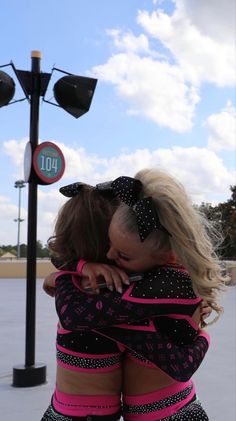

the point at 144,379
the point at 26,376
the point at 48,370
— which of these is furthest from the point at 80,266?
the point at 48,370

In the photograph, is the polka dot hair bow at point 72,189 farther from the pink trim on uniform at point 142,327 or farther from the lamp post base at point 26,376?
the lamp post base at point 26,376

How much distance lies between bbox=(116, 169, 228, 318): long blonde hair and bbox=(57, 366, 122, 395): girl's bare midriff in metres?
0.33

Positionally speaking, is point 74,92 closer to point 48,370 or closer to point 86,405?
point 48,370

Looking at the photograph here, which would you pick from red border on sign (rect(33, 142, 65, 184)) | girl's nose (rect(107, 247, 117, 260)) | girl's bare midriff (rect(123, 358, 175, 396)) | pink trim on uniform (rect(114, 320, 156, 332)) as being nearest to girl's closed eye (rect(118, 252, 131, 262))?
girl's nose (rect(107, 247, 117, 260))

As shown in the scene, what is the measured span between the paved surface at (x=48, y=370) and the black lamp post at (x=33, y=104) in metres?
0.30

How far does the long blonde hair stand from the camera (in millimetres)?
1312

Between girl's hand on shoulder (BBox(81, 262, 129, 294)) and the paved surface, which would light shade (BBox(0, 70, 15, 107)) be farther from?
girl's hand on shoulder (BBox(81, 262, 129, 294))

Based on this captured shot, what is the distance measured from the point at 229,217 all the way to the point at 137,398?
3590cm

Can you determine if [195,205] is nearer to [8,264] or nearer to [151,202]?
[151,202]

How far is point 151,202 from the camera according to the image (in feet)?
4.31

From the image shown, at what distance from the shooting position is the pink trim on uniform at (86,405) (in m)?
1.38

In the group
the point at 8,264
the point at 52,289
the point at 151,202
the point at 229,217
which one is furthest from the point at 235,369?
the point at 229,217

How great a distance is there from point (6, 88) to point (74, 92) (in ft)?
1.84

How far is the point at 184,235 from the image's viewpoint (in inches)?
51.5
